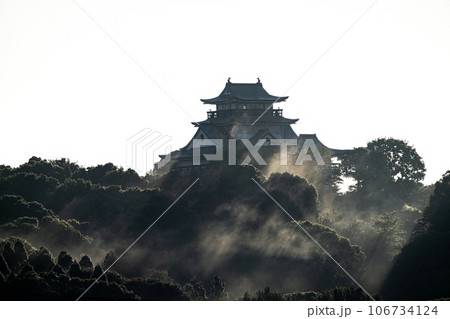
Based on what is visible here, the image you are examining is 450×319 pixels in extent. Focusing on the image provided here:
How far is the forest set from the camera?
190 ft

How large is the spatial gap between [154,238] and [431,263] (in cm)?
1830

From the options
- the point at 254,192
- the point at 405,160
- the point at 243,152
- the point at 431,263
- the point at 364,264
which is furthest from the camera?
the point at 405,160

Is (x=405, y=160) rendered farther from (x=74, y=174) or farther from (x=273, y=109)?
(x=74, y=174)

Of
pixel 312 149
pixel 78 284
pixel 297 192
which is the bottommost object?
pixel 78 284

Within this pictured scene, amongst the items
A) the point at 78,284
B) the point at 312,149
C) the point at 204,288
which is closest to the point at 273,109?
the point at 312,149

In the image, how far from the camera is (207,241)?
71625 mm

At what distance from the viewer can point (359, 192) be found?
10350 cm
